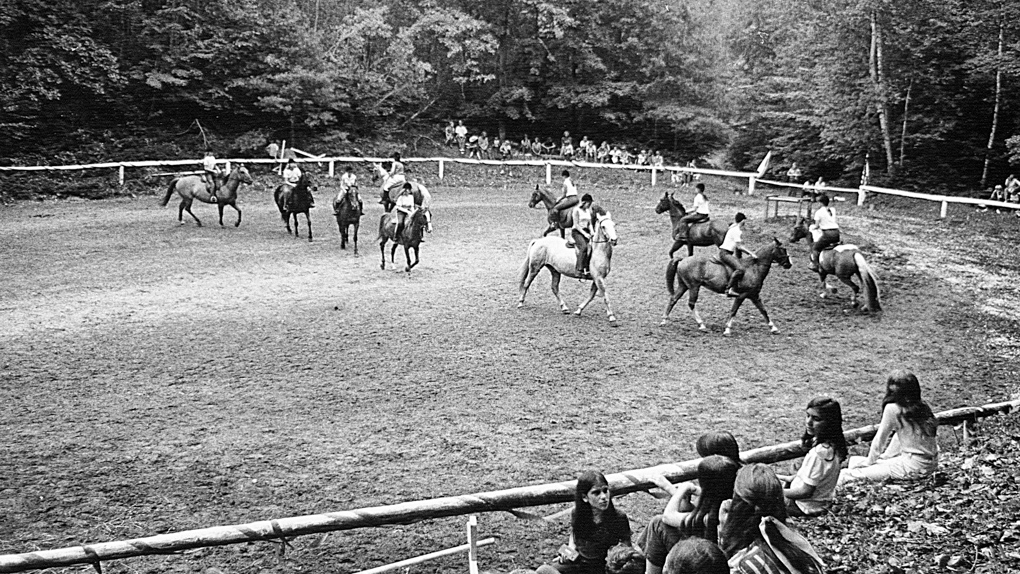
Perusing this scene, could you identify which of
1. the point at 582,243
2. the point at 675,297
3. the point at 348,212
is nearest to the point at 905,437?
the point at 675,297

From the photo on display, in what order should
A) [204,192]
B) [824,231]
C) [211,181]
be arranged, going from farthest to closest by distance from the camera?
1. [211,181]
2. [204,192]
3. [824,231]

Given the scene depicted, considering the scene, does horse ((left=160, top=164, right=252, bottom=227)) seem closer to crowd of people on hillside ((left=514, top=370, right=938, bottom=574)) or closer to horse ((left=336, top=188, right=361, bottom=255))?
horse ((left=336, top=188, right=361, bottom=255))

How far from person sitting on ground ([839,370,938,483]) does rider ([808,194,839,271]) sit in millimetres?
9849

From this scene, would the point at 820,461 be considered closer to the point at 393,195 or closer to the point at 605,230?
the point at 605,230

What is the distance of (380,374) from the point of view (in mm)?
12320

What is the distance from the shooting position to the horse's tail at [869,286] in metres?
16.2

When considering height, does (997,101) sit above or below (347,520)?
above

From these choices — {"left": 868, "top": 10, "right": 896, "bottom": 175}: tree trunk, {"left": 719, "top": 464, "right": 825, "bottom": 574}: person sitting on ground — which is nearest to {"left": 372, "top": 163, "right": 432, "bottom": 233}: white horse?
{"left": 719, "top": 464, "right": 825, "bottom": 574}: person sitting on ground

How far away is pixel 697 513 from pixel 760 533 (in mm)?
582

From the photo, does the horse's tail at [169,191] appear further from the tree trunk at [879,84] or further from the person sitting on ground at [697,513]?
the tree trunk at [879,84]

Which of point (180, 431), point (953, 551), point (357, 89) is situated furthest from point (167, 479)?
point (357, 89)

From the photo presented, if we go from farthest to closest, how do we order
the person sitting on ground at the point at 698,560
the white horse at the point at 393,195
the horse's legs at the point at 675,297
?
the white horse at the point at 393,195 → the horse's legs at the point at 675,297 → the person sitting on ground at the point at 698,560

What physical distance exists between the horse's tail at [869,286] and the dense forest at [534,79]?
14.7 m

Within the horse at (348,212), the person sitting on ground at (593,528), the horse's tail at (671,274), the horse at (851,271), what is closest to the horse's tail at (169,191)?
the horse at (348,212)
